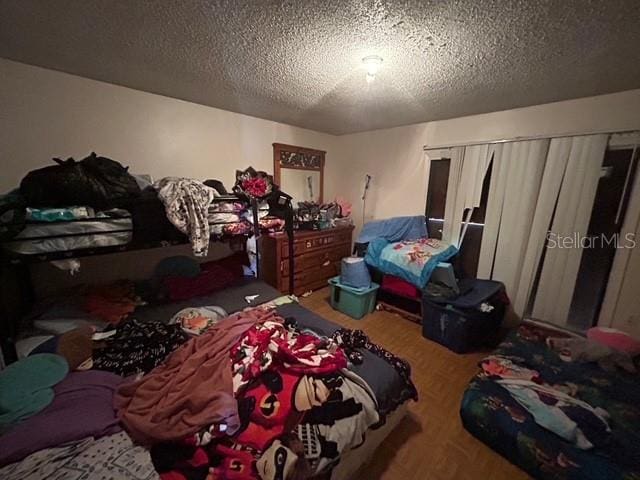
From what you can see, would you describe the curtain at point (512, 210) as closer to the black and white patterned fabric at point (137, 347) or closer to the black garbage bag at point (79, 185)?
the black and white patterned fabric at point (137, 347)

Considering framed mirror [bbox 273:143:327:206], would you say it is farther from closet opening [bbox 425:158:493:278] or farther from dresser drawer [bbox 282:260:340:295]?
closet opening [bbox 425:158:493:278]

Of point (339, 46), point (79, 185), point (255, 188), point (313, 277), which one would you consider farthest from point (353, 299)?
point (79, 185)

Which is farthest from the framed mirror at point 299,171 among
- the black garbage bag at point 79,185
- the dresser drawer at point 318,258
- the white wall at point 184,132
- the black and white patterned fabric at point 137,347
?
the black and white patterned fabric at point 137,347

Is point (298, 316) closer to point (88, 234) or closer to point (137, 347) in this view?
point (137, 347)

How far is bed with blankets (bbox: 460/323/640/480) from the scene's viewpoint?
1.20 m

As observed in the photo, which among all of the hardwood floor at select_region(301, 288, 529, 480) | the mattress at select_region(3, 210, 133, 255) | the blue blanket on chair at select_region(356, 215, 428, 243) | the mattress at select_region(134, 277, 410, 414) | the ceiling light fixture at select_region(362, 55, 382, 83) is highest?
the ceiling light fixture at select_region(362, 55, 382, 83)

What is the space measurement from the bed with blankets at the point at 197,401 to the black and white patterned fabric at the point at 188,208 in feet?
1.87

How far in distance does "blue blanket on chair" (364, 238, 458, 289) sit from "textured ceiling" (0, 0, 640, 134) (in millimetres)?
1452

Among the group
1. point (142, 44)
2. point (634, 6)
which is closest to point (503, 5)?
point (634, 6)

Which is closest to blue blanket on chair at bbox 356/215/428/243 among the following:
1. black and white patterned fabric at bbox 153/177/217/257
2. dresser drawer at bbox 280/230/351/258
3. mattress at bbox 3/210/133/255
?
dresser drawer at bbox 280/230/351/258

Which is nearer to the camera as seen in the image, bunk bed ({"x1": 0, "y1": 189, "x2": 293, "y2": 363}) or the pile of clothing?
the pile of clothing

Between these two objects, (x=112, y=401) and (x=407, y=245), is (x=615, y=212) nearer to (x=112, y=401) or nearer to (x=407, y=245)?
(x=407, y=245)

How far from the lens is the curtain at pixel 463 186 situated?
258 cm

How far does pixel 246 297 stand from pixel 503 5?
236cm
